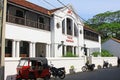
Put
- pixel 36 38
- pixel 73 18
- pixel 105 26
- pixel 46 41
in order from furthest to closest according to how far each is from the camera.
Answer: pixel 105 26 < pixel 73 18 < pixel 46 41 < pixel 36 38

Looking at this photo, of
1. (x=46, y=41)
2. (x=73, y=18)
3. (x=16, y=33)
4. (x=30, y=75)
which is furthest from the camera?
(x=73, y=18)

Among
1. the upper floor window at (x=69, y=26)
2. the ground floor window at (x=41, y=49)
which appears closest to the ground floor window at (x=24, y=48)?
the ground floor window at (x=41, y=49)

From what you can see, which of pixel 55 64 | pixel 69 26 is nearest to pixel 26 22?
pixel 55 64

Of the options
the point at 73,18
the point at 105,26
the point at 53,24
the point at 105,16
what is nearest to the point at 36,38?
the point at 53,24

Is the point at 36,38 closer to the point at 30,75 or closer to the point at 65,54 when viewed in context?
the point at 65,54

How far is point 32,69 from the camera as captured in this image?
2144cm

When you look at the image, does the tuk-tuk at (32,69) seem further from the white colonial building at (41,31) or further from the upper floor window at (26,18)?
the upper floor window at (26,18)

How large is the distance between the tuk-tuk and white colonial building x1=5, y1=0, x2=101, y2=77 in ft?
3.05

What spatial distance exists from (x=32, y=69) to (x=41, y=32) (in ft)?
43.4

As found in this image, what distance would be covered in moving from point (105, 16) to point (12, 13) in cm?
6092

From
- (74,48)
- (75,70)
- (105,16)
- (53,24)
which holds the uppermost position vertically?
(105,16)

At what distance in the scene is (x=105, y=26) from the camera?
8344cm

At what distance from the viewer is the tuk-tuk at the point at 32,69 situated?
69.0 ft

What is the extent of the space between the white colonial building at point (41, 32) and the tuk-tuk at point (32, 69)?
0.93 metres
